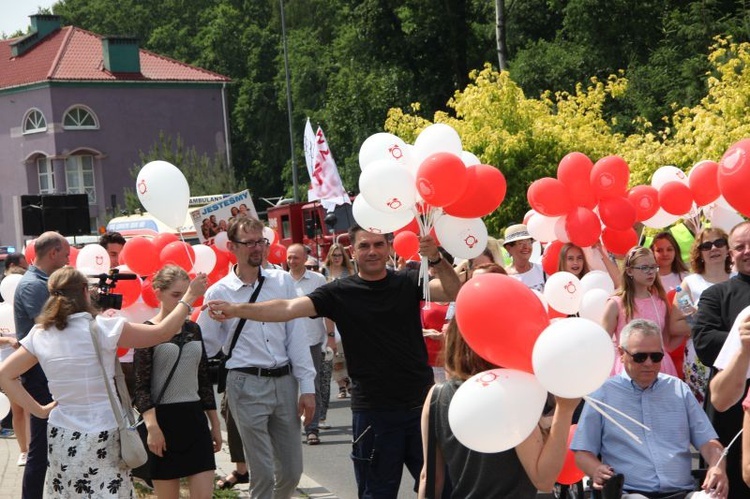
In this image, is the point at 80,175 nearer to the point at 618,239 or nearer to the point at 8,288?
the point at 8,288

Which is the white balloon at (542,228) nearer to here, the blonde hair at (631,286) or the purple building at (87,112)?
the blonde hair at (631,286)

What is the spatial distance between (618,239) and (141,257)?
4112 millimetres

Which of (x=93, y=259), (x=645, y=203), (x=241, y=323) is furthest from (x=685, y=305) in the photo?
(x=93, y=259)

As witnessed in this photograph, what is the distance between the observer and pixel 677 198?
10719mm

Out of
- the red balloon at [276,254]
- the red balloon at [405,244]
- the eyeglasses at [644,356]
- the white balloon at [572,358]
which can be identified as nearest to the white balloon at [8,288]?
the red balloon at [276,254]

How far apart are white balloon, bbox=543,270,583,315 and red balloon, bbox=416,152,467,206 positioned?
167cm

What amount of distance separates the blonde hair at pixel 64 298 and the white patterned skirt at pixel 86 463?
57 centimetres

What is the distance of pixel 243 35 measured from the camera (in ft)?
238

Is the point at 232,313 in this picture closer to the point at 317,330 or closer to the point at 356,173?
the point at 317,330

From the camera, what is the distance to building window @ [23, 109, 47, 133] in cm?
5738

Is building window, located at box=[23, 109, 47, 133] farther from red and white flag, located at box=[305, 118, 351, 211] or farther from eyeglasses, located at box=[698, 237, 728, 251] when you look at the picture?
eyeglasses, located at box=[698, 237, 728, 251]

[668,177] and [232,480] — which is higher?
[668,177]

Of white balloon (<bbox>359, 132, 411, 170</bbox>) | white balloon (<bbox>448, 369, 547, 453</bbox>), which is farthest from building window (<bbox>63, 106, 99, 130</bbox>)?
white balloon (<bbox>448, 369, 547, 453</bbox>)

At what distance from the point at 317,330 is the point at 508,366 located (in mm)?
7590
